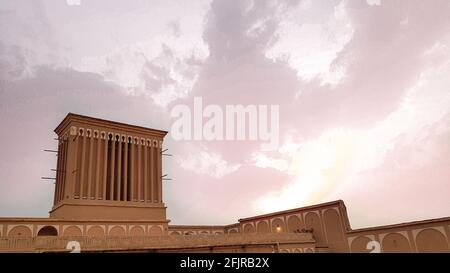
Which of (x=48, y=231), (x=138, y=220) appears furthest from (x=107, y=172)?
(x=48, y=231)

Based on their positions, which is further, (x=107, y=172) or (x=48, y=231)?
(x=107, y=172)

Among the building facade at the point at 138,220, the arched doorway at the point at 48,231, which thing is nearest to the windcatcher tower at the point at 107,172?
the building facade at the point at 138,220

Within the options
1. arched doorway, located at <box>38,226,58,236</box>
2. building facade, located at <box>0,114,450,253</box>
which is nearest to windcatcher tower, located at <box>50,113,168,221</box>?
building facade, located at <box>0,114,450,253</box>

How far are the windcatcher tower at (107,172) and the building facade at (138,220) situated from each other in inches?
3.8

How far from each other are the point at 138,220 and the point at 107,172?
6490mm

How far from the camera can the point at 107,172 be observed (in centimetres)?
3644

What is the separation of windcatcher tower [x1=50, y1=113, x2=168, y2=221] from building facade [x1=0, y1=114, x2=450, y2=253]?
0.31 ft

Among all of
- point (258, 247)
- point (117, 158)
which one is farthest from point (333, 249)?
point (117, 158)

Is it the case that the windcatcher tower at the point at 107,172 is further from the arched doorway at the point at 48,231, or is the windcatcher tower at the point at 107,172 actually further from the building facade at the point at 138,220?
the arched doorway at the point at 48,231

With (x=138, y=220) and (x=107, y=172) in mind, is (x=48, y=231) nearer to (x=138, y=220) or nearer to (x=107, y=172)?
(x=138, y=220)

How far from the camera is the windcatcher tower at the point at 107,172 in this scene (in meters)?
33.2

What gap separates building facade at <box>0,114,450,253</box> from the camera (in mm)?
25383

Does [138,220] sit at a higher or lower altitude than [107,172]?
lower
